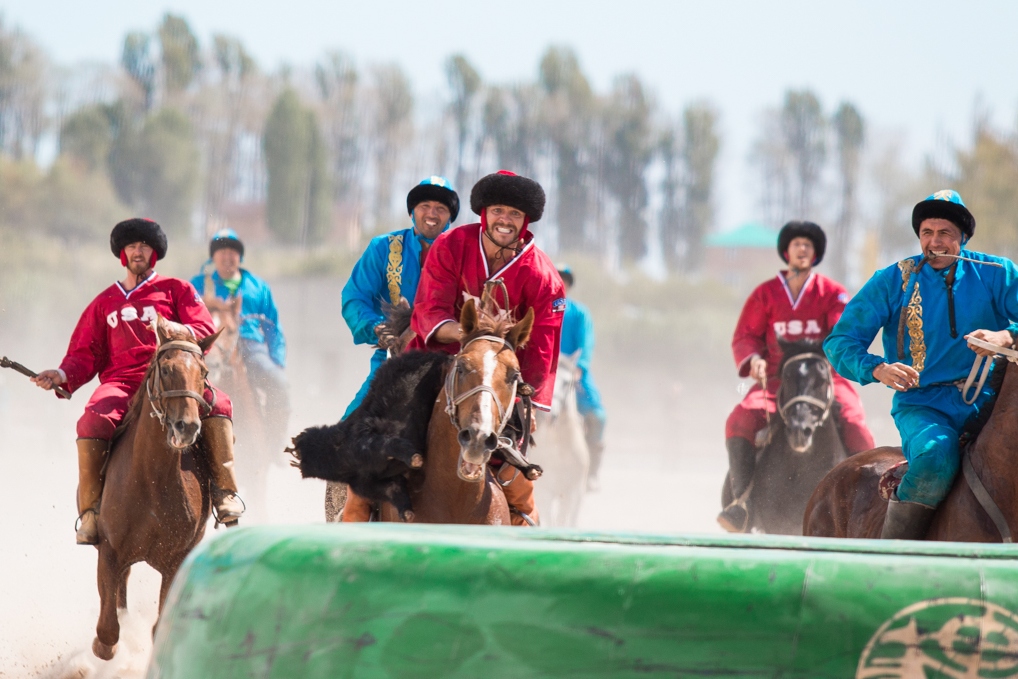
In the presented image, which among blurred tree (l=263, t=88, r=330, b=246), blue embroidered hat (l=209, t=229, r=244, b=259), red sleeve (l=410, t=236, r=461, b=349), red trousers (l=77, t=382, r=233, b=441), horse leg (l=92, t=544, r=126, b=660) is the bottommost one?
horse leg (l=92, t=544, r=126, b=660)

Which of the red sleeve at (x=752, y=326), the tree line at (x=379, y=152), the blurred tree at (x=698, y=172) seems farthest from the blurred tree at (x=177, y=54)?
the red sleeve at (x=752, y=326)

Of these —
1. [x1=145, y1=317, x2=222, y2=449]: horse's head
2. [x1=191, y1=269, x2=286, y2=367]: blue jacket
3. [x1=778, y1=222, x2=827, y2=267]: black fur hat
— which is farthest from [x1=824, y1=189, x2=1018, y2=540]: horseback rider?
[x1=191, y1=269, x2=286, y2=367]: blue jacket

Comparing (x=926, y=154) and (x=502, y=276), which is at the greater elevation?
(x=926, y=154)

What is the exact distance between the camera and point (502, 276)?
17.5 feet

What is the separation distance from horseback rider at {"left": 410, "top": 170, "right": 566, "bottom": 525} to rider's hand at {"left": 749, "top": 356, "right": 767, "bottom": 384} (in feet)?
11.2

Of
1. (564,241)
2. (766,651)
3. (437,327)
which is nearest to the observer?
(766,651)

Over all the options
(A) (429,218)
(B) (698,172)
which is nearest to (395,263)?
(A) (429,218)

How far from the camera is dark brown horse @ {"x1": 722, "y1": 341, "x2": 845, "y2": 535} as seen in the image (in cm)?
821

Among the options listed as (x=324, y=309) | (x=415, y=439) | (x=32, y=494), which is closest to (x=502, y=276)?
(x=415, y=439)

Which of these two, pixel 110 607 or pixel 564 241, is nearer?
pixel 110 607

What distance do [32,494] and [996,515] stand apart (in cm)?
1294

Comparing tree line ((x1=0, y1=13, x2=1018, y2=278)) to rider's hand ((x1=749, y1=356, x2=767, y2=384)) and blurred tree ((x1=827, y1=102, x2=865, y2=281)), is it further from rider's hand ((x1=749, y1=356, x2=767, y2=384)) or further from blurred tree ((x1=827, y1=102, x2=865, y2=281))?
rider's hand ((x1=749, y1=356, x2=767, y2=384))

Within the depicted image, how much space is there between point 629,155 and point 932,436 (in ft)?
141

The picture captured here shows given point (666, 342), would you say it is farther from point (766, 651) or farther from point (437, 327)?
point (766, 651)
